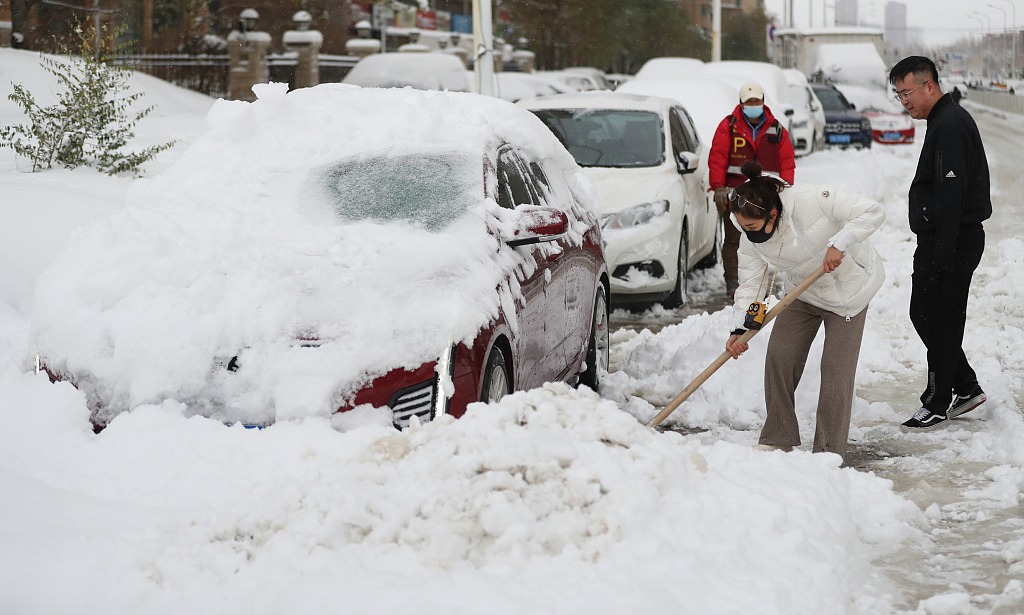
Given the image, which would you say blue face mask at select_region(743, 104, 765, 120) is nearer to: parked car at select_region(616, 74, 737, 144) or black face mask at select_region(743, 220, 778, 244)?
black face mask at select_region(743, 220, 778, 244)

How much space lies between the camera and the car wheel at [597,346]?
6492 mm

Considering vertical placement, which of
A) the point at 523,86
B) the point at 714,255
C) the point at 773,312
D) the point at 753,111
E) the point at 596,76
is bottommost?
the point at 714,255

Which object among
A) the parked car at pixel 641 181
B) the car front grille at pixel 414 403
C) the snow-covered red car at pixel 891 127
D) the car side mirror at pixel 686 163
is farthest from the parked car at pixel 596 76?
the car front grille at pixel 414 403

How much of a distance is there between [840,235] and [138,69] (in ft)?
69.3

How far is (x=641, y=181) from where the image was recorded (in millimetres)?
9023

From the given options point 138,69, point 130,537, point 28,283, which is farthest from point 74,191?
point 138,69

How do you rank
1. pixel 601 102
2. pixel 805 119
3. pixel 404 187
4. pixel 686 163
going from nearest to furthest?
pixel 404 187 → pixel 686 163 → pixel 601 102 → pixel 805 119

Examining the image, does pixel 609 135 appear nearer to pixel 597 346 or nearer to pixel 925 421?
pixel 597 346

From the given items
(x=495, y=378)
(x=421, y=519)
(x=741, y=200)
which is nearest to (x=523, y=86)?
(x=741, y=200)

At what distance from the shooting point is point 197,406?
160 inches

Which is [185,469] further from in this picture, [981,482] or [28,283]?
[28,283]

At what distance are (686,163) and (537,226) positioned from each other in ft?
14.7

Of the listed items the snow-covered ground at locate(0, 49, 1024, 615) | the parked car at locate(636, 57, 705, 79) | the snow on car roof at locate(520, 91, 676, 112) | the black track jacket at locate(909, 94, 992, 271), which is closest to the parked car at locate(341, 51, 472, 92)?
the parked car at locate(636, 57, 705, 79)

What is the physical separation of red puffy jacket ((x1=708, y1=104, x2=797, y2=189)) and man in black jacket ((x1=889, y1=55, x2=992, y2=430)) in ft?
10.4
